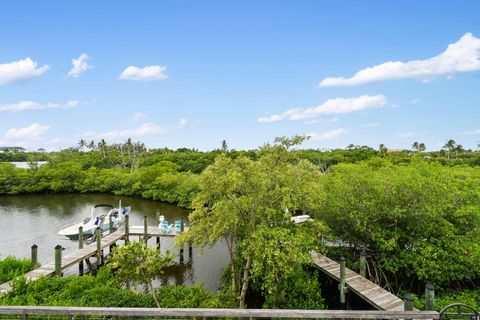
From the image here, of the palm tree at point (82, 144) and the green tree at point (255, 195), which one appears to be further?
the palm tree at point (82, 144)

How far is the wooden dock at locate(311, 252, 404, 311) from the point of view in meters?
8.38

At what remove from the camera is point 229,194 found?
863 centimetres

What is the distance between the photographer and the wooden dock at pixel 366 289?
330 inches

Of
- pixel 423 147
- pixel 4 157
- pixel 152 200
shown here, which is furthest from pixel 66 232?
pixel 423 147

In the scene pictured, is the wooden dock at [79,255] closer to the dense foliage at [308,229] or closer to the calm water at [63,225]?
the dense foliage at [308,229]

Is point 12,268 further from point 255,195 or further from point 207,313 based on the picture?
point 207,313

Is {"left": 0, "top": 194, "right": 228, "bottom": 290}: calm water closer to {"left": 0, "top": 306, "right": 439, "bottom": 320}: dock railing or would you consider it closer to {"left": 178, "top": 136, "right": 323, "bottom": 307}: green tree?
{"left": 178, "top": 136, "right": 323, "bottom": 307}: green tree

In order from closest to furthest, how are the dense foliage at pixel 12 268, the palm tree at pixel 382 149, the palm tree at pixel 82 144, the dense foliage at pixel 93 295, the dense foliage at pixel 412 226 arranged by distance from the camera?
the dense foliage at pixel 93 295 < the dense foliage at pixel 412 226 < the dense foliage at pixel 12 268 < the palm tree at pixel 382 149 < the palm tree at pixel 82 144

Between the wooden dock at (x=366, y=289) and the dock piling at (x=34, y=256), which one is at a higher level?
the dock piling at (x=34, y=256)

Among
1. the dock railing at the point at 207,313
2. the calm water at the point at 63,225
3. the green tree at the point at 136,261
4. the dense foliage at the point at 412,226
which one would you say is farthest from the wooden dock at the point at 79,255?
the dense foliage at the point at 412,226

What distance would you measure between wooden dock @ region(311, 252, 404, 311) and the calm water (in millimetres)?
4618

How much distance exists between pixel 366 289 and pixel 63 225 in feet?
68.3

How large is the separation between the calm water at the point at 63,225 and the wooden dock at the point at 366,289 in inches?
182

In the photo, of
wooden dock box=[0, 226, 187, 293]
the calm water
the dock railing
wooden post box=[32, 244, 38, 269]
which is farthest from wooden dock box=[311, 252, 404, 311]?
wooden post box=[32, 244, 38, 269]
